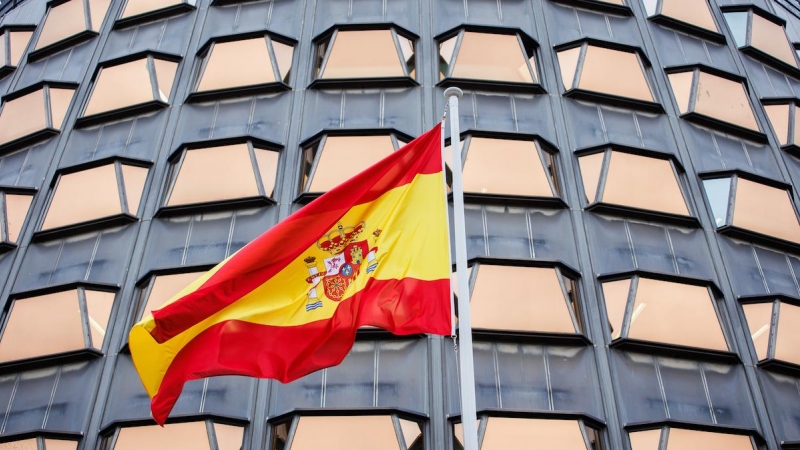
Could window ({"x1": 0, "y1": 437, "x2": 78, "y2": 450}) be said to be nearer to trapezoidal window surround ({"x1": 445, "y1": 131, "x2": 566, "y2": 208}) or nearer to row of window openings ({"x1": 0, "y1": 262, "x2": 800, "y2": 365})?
row of window openings ({"x1": 0, "y1": 262, "x2": 800, "y2": 365})

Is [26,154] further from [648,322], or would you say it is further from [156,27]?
[648,322]

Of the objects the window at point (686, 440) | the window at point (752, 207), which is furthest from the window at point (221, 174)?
the window at point (752, 207)

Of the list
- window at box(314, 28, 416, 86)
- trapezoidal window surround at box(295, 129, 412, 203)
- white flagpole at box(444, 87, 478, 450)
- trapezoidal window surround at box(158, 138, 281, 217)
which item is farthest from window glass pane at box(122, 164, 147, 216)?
white flagpole at box(444, 87, 478, 450)

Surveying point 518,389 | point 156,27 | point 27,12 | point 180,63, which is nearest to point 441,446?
point 518,389

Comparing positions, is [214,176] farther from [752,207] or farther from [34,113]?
[752,207]

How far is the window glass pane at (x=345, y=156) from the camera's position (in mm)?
20750

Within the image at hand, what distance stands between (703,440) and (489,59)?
11.1 metres

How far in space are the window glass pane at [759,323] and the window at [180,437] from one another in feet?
36.4

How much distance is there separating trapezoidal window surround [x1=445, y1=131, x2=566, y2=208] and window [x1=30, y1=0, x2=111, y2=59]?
1253 centimetres

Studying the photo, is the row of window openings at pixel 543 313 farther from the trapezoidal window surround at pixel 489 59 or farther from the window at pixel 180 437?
the trapezoidal window surround at pixel 489 59

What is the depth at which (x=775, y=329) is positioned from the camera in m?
19.6

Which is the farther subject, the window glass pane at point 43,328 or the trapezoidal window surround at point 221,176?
the trapezoidal window surround at point 221,176

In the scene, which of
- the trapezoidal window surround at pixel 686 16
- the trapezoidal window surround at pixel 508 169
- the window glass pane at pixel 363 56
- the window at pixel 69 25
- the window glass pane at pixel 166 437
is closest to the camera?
the window glass pane at pixel 166 437

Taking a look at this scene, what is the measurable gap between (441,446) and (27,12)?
70.5 ft
